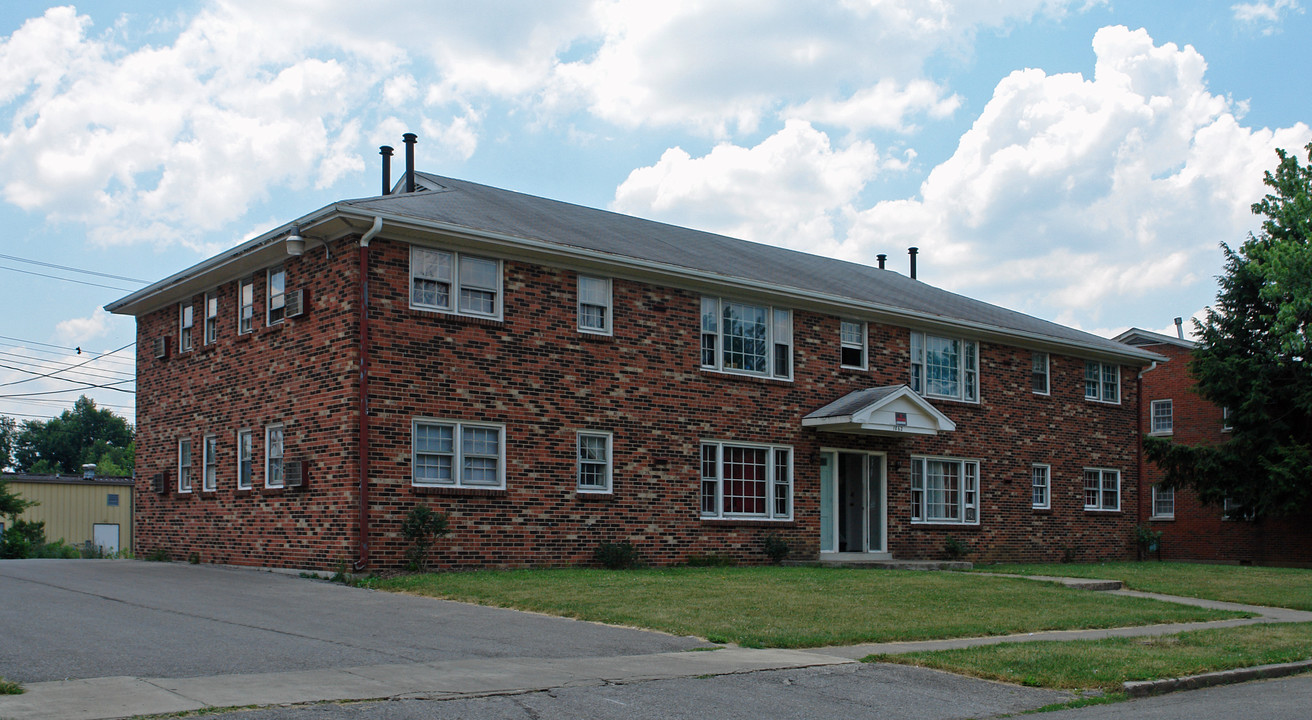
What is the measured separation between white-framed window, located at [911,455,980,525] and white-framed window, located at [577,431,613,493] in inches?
312

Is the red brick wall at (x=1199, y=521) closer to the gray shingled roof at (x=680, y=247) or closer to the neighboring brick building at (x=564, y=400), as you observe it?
the gray shingled roof at (x=680, y=247)

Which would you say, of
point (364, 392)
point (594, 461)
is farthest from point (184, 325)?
point (594, 461)

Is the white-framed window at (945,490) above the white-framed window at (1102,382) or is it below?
below

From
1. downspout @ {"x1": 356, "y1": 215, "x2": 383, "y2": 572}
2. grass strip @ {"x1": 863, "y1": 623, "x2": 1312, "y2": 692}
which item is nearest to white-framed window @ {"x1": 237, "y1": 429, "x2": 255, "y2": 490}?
downspout @ {"x1": 356, "y1": 215, "x2": 383, "y2": 572}

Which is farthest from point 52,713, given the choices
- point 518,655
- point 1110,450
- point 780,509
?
point 1110,450

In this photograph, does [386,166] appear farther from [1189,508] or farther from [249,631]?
[1189,508]

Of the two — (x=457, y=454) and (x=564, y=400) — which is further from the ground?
(x=564, y=400)

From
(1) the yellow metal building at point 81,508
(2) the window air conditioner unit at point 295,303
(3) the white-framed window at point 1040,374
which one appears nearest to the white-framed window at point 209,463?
(2) the window air conditioner unit at point 295,303

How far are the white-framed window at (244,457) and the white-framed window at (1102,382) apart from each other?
2002 centimetres

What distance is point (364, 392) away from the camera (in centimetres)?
1720

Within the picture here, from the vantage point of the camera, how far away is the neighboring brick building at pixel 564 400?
58.2ft

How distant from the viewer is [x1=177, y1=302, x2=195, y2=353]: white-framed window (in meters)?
22.5

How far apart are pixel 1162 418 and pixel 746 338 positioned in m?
21.8

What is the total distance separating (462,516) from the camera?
712 inches
